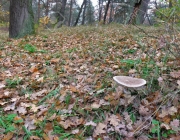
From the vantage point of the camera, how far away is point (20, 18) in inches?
247

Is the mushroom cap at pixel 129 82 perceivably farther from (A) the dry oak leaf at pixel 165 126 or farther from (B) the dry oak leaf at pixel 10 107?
(B) the dry oak leaf at pixel 10 107

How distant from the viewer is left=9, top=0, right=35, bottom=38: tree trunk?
245 inches

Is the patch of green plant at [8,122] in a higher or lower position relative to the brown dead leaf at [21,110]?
lower

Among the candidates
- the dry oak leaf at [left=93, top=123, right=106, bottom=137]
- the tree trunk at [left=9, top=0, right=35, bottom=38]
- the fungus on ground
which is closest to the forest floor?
the dry oak leaf at [left=93, top=123, right=106, bottom=137]

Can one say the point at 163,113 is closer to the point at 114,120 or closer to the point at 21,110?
the point at 114,120

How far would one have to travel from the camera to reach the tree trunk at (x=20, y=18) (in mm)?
6227

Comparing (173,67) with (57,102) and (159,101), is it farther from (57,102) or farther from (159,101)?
(57,102)

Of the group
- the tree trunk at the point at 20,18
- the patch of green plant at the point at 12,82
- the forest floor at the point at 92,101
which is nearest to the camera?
the forest floor at the point at 92,101

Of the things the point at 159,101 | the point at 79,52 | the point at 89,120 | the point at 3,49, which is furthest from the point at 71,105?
the point at 3,49

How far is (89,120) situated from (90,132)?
0.14 meters

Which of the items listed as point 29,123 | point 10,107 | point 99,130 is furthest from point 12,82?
point 99,130

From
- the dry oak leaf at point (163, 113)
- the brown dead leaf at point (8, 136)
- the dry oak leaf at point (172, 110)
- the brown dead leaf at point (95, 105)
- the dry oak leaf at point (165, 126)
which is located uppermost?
the dry oak leaf at point (172, 110)

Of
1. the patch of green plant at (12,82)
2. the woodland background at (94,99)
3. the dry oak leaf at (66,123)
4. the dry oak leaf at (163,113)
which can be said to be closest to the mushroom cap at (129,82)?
the woodland background at (94,99)

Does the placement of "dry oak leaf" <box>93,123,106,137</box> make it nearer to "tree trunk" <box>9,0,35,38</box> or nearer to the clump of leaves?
the clump of leaves
